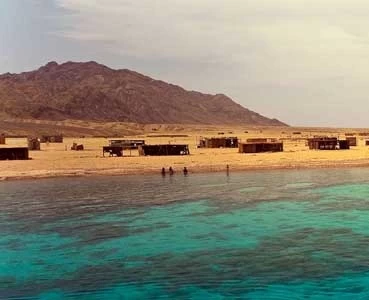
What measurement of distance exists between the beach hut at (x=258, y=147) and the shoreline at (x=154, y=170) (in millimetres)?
11853

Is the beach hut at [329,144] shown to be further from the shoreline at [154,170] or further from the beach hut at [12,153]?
the beach hut at [12,153]

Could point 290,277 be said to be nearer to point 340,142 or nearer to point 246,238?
point 246,238

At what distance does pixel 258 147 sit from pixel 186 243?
46.9m

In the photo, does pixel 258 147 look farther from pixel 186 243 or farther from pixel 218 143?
pixel 186 243

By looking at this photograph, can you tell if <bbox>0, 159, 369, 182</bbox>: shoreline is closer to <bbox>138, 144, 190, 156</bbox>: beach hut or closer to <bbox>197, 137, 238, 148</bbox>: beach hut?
<bbox>138, 144, 190, 156</bbox>: beach hut

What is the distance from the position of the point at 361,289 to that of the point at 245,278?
285cm

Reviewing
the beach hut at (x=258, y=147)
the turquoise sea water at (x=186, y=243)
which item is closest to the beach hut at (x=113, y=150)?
the beach hut at (x=258, y=147)

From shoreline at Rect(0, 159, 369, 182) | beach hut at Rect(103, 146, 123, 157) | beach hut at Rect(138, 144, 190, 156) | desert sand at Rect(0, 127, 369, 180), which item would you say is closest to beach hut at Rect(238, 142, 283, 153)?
desert sand at Rect(0, 127, 369, 180)

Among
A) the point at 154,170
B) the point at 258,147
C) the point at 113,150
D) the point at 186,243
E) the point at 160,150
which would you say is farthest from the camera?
the point at 258,147

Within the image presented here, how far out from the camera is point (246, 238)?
21.0 m

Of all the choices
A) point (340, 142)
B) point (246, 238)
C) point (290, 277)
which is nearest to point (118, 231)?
point (246, 238)

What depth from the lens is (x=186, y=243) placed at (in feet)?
66.4

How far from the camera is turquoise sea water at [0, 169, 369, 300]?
14906 millimetres

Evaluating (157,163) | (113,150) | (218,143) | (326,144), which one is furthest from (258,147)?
(157,163)
